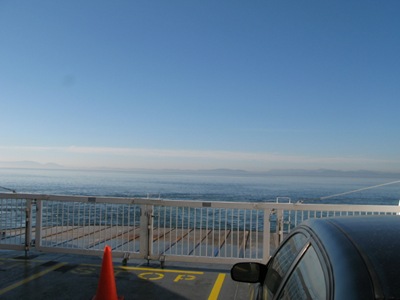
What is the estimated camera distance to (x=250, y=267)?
2.86m

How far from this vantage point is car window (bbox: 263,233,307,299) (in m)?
2.29

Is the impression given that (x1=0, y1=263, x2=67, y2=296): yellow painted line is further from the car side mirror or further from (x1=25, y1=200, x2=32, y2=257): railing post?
the car side mirror

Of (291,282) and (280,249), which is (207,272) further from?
(291,282)

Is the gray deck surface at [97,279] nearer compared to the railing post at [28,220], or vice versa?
the gray deck surface at [97,279]

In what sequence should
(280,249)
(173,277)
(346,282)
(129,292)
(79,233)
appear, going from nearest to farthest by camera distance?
(346,282) → (280,249) → (129,292) → (173,277) → (79,233)

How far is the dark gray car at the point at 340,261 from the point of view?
1.36 m

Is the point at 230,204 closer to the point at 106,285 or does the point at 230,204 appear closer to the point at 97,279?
the point at 97,279

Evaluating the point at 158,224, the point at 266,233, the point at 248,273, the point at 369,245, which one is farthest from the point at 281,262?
the point at 158,224

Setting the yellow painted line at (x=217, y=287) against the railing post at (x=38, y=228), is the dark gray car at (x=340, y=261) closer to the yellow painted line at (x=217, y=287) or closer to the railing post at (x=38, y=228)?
the yellow painted line at (x=217, y=287)

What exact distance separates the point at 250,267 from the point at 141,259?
5463 millimetres

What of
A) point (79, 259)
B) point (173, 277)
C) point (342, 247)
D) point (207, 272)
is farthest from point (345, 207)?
point (342, 247)

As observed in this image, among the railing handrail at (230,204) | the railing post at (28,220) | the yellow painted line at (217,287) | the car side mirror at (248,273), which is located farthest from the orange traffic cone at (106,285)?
the railing post at (28,220)

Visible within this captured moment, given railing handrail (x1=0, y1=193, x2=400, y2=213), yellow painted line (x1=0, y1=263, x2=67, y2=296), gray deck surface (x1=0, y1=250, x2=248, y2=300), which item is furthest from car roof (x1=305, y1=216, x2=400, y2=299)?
yellow painted line (x1=0, y1=263, x2=67, y2=296)

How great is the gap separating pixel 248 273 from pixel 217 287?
12.2 feet
